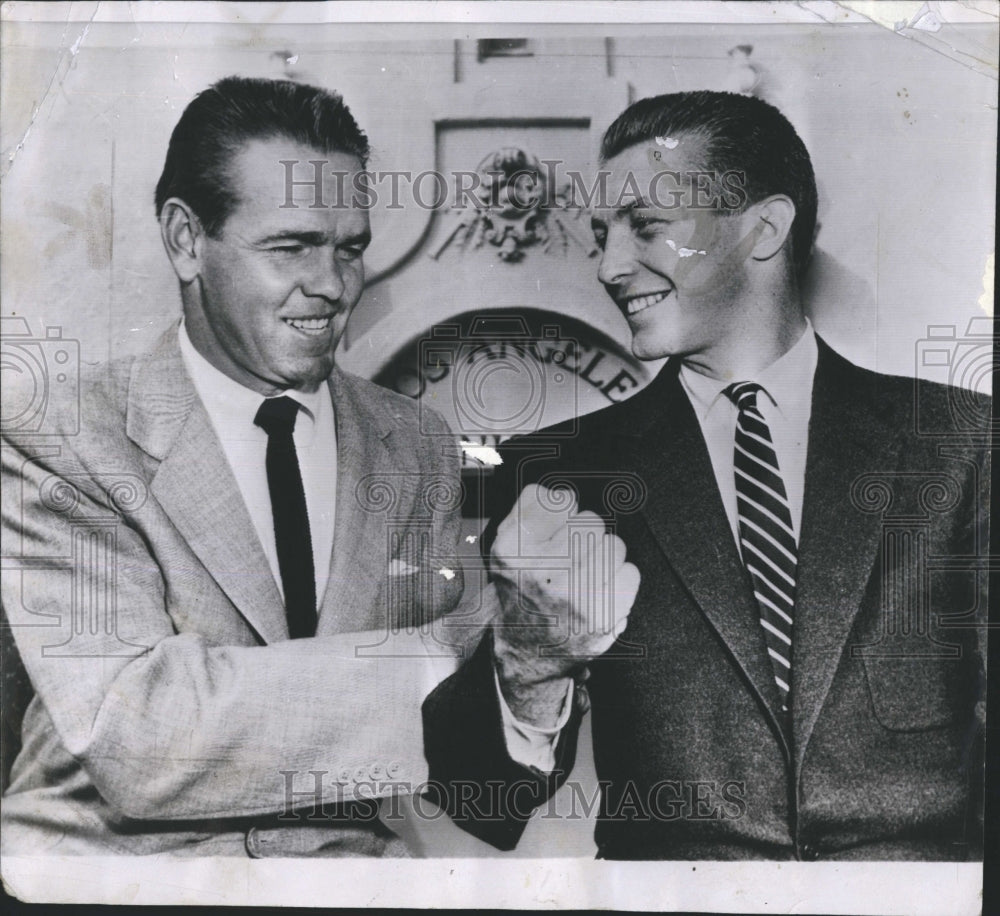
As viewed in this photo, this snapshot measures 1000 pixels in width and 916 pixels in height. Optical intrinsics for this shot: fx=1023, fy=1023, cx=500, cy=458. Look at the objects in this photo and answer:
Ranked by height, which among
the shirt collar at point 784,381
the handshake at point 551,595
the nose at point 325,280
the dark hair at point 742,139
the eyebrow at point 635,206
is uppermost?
the dark hair at point 742,139

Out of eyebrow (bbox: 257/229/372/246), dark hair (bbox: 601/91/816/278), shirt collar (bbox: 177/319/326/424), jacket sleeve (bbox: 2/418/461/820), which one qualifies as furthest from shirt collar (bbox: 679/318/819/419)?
shirt collar (bbox: 177/319/326/424)

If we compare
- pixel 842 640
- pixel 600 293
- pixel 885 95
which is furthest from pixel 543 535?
pixel 885 95

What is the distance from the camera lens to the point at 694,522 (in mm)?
1833

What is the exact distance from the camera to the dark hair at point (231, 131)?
1834 mm

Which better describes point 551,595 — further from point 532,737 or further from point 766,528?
point 766,528

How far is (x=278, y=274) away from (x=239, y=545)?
1.61 ft

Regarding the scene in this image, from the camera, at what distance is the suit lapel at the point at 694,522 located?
71.7 inches

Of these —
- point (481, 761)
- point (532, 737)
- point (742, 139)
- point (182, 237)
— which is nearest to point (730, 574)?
point (532, 737)

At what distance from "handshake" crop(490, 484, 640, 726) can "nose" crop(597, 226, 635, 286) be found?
40 centimetres

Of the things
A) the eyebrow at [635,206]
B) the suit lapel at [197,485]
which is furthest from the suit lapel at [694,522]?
the suit lapel at [197,485]

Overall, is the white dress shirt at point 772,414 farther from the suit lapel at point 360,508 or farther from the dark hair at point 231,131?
the dark hair at point 231,131

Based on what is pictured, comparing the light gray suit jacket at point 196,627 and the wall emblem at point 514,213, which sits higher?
the wall emblem at point 514,213

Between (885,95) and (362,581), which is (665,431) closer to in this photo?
(362,581)

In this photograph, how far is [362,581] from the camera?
183 centimetres
